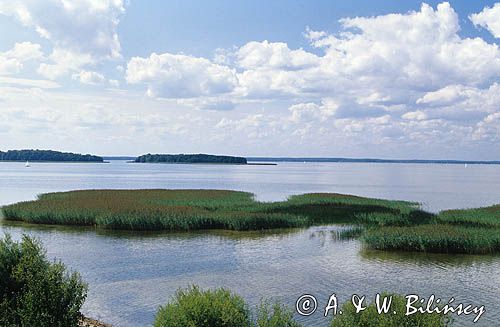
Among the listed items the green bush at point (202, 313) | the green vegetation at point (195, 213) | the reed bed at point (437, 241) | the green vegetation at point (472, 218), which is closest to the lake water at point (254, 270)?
the reed bed at point (437, 241)

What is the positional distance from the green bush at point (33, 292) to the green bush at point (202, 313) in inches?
117

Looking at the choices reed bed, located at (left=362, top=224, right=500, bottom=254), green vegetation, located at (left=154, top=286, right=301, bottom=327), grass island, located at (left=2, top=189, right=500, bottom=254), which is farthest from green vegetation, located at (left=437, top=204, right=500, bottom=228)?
green vegetation, located at (left=154, top=286, right=301, bottom=327)

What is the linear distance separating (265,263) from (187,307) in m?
17.0

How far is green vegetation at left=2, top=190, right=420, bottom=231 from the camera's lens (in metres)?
40.1

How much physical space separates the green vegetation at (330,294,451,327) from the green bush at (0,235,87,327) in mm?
6556

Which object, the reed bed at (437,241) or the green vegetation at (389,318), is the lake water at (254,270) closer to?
the reed bed at (437,241)

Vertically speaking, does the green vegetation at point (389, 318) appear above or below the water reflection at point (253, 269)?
above

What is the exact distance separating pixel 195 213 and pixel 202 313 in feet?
104

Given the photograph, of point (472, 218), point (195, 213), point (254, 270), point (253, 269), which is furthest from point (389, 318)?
point (472, 218)

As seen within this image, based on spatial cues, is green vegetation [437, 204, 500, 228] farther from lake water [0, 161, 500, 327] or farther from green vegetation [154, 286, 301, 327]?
green vegetation [154, 286, 301, 327]

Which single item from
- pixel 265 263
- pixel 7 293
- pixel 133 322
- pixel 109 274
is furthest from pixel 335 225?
pixel 7 293

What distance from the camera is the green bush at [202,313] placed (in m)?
10.8

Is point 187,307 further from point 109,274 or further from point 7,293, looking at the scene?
point 109,274

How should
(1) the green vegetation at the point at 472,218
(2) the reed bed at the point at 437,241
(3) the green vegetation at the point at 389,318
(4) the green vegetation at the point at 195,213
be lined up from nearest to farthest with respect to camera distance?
1. (3) the green vegetation at the point at 389,318
2. (2) the reed bed at the point at 437,241
3. (1) the green vegetation at the point at 472,218
4. (4) the green vegetation at the point at 195,213
